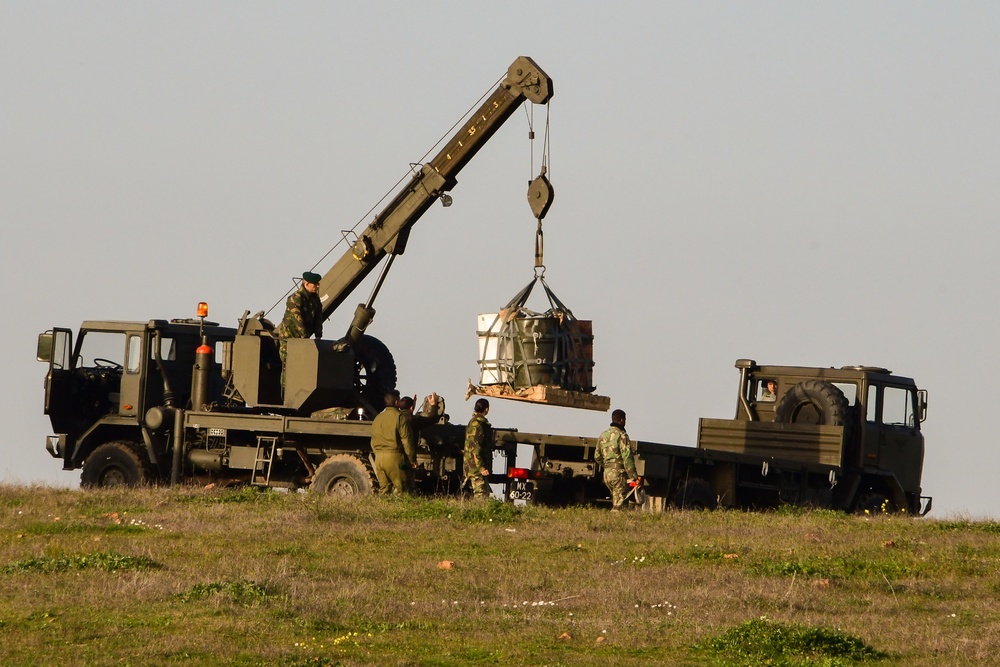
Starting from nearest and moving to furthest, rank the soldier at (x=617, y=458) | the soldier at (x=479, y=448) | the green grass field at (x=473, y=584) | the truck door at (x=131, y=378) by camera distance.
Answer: the green grass field at (x=473, y=584), the soldier at (x=617, y=458), the soldier at (x=479, y=448), the truck door at (x=131, y=378)

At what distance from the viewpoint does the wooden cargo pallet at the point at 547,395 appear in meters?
20.0

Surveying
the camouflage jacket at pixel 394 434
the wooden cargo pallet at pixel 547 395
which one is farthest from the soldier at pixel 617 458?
the camouflage jacket at pixel 394 434

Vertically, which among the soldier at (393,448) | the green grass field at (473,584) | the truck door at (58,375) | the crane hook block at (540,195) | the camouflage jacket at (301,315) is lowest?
the green grass field at (473,584)

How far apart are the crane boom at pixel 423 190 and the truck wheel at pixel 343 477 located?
108 inches

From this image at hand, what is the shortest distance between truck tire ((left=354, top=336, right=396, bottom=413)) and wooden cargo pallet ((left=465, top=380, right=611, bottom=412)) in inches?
143

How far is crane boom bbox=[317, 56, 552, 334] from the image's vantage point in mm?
22078

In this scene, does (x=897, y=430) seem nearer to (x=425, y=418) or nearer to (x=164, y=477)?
(x=425, y=418)

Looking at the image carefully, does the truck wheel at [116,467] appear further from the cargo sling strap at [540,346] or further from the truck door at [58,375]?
the cargo sling strap at [540,346]

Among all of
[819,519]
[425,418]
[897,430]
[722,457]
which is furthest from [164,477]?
[897,430]

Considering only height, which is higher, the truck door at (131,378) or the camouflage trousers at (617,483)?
the truck door at (131,378)

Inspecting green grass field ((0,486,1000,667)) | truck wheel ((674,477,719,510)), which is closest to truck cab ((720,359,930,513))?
truck wheel ((674,477,719,510))

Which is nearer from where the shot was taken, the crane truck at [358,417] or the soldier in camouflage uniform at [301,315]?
the crane truck at [358,417]

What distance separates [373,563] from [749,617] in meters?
3.87

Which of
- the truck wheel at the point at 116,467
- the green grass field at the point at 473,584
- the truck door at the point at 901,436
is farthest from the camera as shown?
the truck door at the point at 901,436
